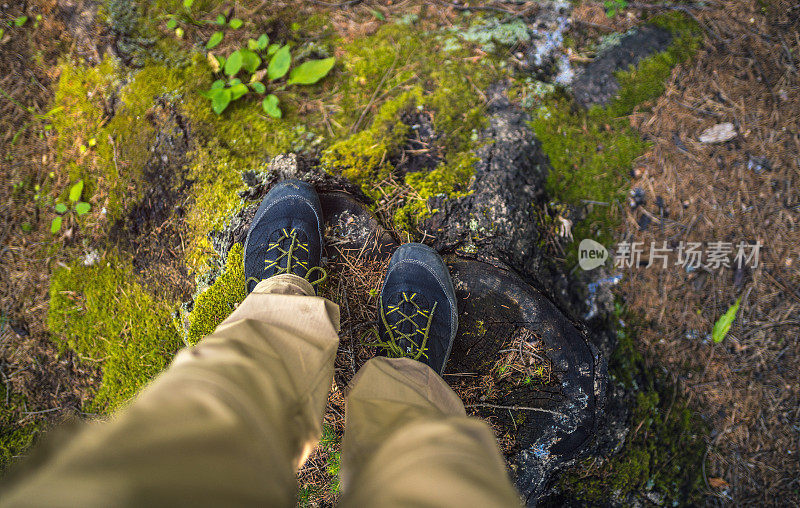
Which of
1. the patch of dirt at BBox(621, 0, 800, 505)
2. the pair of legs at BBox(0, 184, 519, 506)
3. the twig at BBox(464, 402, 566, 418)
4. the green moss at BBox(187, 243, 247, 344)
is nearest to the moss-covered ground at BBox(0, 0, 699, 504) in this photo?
the green moss at BBox(187, 243, 247, 344)

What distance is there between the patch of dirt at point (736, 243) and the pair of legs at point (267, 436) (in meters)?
1.94

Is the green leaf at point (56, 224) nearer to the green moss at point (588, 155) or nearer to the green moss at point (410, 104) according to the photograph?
the green moss at point (410, 104)

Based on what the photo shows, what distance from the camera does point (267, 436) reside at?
1.06 meters

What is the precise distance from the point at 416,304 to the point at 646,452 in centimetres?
171

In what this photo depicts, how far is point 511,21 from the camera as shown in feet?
8.86

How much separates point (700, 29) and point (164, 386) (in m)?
3.78

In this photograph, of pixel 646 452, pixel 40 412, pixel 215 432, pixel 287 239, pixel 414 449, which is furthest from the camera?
pixel 40 412

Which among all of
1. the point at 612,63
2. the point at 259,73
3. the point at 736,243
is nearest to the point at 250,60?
the point at 259,73

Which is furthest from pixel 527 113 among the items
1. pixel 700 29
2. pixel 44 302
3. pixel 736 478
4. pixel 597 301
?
pixel 44 302

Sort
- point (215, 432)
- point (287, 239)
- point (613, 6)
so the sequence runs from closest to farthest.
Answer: point (215, 432)
point (287, 239)
point (613, 6)

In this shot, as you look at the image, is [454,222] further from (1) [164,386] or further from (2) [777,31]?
(2) [777,31]

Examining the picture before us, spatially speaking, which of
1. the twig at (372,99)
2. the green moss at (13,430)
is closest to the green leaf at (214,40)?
the twig at (372,99)

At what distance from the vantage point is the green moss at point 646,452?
227 cm

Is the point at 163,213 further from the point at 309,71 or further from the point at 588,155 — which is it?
the point at 588,155
